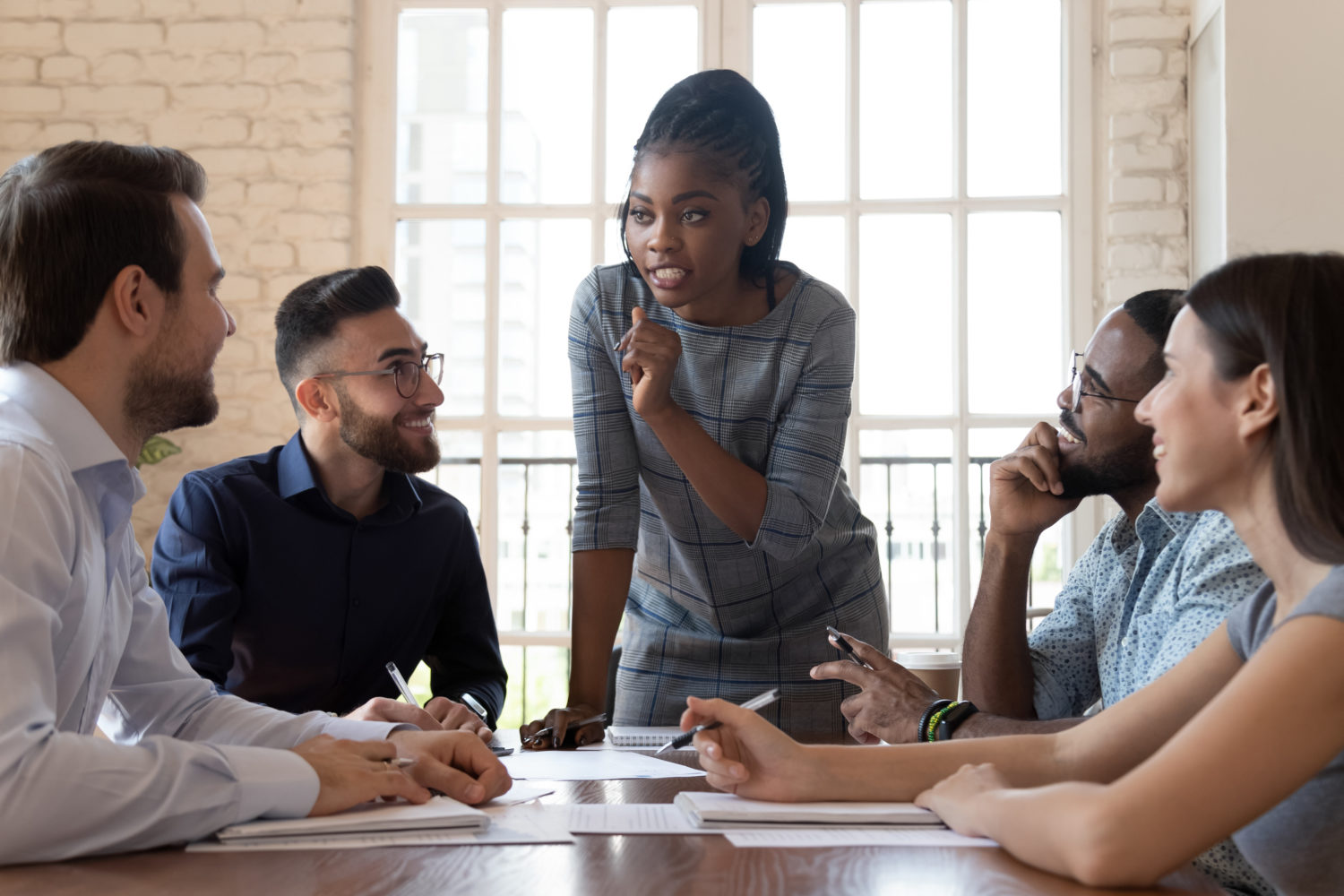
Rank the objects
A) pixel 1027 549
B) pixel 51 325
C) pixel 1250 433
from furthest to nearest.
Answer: pixel 1027 549
pixel 51 325
pixel 1250 433

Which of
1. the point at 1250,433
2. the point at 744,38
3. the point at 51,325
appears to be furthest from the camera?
the point at 744,38

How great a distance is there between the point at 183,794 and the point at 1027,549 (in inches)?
51.5

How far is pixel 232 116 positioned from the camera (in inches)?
148

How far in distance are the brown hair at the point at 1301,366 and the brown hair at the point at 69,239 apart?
104cm

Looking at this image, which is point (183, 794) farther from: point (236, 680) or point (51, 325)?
point (236, 680)

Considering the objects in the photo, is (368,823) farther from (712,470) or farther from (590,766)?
(712,470)

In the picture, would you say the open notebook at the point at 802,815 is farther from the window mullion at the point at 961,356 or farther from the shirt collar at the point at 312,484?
the window mullion at the point at 961,356

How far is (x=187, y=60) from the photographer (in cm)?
376

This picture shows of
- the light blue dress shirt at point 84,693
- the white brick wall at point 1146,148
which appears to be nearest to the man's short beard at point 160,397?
the light blue dress shirt at point 84,693

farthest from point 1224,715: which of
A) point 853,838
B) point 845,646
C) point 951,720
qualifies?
point 845,646

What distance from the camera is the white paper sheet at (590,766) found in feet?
4.12

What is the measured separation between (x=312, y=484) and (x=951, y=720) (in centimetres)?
110

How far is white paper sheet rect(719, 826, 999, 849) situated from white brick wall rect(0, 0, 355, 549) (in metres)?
3.04

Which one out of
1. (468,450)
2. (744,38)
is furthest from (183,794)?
(744,38)
